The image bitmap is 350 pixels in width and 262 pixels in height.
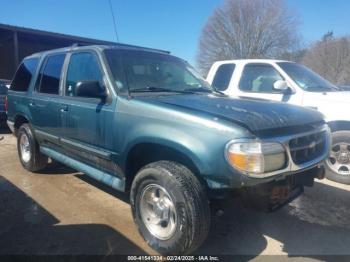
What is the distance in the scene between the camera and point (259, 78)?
6.34 metres

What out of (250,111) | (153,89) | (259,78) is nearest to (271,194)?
(250,111)

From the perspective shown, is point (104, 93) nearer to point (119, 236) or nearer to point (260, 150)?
point (119, 236)

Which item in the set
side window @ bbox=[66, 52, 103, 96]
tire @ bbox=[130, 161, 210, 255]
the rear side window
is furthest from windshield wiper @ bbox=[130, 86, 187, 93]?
the rear side window

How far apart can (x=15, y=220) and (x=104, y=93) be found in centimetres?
179

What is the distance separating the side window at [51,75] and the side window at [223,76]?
325 centimetres

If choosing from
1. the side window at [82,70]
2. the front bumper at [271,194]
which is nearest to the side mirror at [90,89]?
the side window at [82,70]

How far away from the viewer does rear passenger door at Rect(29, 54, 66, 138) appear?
4.52m

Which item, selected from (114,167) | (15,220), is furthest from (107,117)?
(15,220)

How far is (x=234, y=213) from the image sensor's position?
4133 mm

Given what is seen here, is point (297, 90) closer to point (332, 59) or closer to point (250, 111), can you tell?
point (250, 111)

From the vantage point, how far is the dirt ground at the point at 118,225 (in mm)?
3295

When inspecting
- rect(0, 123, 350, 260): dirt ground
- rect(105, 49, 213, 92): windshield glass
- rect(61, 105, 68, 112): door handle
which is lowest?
rect(0, 123, 350, 260): dirt ground

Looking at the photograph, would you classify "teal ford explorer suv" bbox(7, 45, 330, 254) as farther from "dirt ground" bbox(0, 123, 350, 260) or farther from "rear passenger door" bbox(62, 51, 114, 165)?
"dirt ground" bbox(0, 123, 350, 260)

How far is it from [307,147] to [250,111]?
0.64 m
